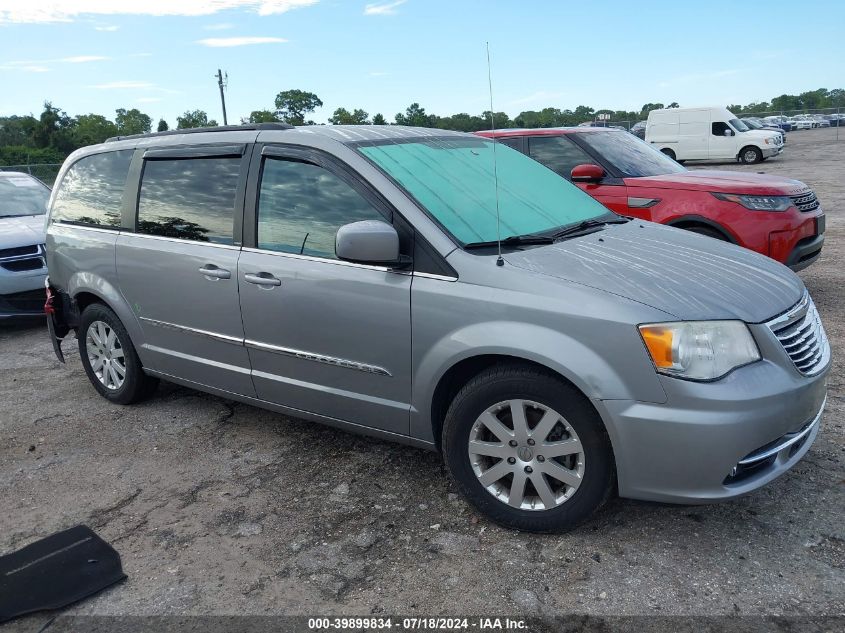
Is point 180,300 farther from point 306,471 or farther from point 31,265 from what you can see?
point 31,265

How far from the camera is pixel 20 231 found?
7.66 m

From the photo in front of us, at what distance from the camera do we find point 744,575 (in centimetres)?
282

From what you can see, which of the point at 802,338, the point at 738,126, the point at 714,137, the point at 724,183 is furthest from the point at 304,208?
the point at 738,126

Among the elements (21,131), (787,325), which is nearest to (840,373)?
(787,325)

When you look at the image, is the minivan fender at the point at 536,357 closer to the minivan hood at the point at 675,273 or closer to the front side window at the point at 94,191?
the minivan hood at the point at 675,273

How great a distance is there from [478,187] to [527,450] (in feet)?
4.50

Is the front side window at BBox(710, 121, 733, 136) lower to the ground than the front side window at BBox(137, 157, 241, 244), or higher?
higher

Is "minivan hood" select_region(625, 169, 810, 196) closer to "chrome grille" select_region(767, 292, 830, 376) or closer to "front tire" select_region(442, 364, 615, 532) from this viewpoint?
"chrome grille" select_region(767, 292, 830, 376)

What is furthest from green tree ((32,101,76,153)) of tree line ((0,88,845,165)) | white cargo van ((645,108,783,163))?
white cargo van ((645,108,783,163))

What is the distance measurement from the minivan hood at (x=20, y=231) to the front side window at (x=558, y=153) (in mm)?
5167

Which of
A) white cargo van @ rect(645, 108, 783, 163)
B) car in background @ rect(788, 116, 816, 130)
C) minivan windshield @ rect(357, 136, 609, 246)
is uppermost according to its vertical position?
car in background @ rect(788, 116, 816, 130)

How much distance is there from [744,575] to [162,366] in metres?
3.38

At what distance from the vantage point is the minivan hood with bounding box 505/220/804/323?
289cm

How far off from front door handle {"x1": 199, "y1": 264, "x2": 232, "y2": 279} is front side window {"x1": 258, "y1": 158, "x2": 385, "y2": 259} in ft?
0.85
